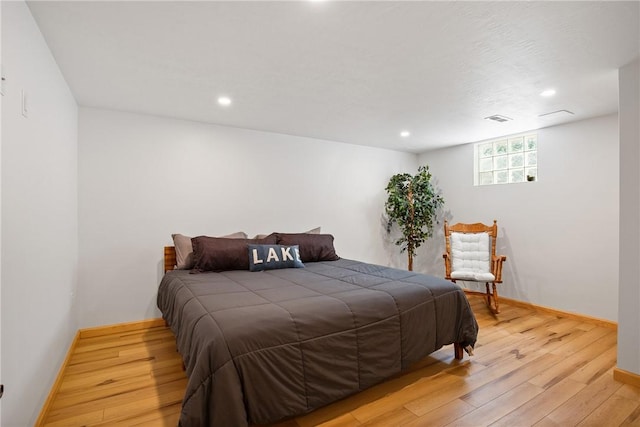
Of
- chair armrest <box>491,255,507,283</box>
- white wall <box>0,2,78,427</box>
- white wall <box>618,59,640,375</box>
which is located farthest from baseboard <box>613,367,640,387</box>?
white wall <box>0,2,78,427</box>

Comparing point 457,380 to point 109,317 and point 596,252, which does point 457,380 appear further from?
point 109,317

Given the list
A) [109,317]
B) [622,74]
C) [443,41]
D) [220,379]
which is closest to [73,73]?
[109,317]

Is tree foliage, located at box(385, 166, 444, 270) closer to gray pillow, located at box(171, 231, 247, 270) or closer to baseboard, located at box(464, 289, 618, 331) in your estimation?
baseboard, located at box(464, 289, 618, 331)

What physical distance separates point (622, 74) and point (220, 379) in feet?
11.0

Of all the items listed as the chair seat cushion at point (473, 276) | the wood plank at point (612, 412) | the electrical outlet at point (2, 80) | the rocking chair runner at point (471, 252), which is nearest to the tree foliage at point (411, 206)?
the rocking chair runner at point (471, 252)

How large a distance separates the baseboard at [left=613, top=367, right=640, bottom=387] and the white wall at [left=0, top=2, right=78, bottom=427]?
364 cm

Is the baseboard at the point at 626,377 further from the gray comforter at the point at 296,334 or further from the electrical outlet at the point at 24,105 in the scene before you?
the electrical outlet at the point at 24,105

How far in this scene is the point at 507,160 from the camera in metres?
4.50

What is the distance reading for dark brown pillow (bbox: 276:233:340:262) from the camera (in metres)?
3.69

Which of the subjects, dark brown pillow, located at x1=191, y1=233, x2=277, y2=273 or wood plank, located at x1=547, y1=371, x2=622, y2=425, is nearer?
wood plank, located at x1=547, y1=371, x2=622, y2=425

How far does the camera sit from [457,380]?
230 cm

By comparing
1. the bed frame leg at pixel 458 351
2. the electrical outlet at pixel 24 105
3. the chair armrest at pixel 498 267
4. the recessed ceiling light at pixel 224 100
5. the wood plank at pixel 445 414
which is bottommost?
the wood plank at pixel 445 414

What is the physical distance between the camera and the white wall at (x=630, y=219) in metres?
2.21

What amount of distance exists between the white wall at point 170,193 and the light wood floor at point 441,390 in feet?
1.96
